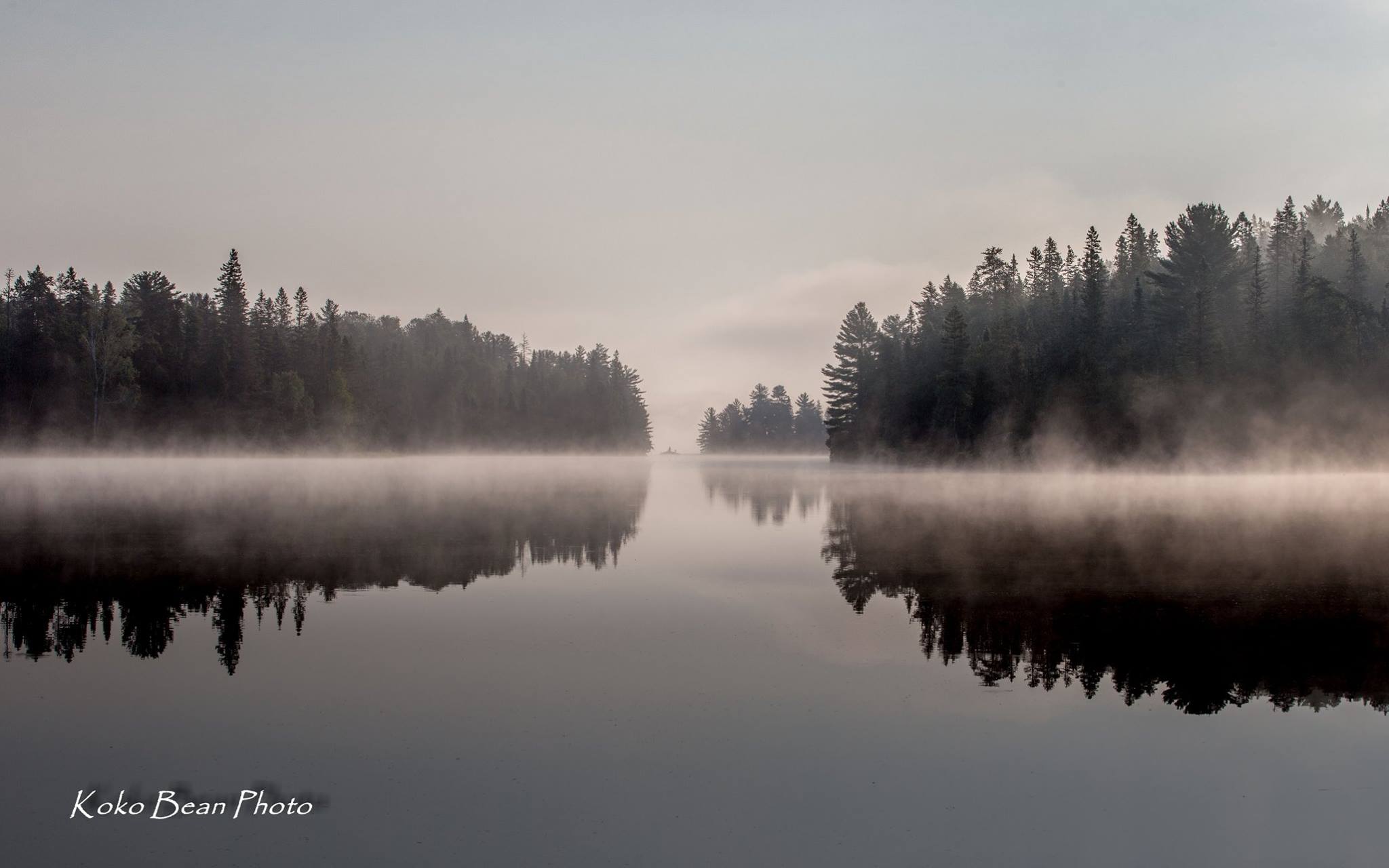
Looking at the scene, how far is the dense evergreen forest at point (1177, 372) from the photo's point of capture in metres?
78.6

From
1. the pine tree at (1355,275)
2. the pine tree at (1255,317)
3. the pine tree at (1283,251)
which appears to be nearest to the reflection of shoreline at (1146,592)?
the pine tree at (1255,317)

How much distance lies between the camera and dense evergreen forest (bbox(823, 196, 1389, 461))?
78.6 m

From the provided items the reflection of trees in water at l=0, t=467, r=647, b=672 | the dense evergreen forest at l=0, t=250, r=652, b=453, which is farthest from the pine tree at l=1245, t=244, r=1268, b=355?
the dense evergreen forest at l=0, t=250, r=652, b=453

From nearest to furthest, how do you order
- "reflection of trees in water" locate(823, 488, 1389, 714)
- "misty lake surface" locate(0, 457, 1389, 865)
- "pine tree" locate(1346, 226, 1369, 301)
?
"misty lake surface" locate(0, 457, 1389, 865), "reflection of trees in water" locate(823, 488, 1389, 714), "pine tree" locate(1346, 226, 1369, 301)

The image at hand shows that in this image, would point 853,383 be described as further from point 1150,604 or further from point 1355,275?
point 1150,604

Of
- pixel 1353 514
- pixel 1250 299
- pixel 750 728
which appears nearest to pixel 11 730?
pixel 750 728

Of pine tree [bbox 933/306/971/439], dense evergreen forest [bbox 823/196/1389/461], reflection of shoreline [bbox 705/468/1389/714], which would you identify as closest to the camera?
reflection of shoreline [bbox 705/468/1389/714]

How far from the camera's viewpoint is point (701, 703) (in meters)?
9.77

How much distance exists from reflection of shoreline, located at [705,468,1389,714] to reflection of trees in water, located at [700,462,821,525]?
5.88 ft

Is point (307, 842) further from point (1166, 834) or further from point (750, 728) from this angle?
point (1166, 834)

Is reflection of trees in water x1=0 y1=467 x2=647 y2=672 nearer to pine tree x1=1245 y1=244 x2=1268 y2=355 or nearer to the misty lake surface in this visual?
the misty lake surface

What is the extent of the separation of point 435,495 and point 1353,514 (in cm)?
4066

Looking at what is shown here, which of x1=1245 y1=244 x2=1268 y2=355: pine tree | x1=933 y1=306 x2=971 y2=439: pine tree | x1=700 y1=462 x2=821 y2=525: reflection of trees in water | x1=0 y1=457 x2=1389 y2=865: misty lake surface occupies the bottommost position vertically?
x1=0 y1=457 x2=1389 y2=865: misty lake surface

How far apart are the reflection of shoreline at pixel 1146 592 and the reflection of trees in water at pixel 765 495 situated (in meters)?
1.79
